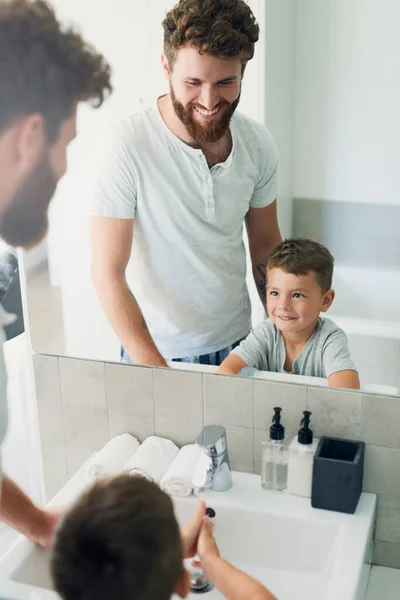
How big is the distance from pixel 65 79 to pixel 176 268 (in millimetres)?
440

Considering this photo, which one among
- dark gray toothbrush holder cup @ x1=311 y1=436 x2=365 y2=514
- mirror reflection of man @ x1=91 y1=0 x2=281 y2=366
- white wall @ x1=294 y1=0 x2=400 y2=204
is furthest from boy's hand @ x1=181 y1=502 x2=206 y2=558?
white wall @ x1=294 y1=0 x2=400 y2=204

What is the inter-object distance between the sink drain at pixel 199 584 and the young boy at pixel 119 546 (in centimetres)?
32

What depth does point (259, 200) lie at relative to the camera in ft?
4.78

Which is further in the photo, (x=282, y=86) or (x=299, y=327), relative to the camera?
(x=299, y=327)

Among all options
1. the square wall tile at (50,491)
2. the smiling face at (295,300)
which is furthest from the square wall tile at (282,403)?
the square wall tile at (50,491)

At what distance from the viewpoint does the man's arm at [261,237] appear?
1.45 m

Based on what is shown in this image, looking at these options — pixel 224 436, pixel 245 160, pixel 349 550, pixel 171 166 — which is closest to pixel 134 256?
pixel 171 166

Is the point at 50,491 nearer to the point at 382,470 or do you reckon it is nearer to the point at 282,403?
the point at 282,403

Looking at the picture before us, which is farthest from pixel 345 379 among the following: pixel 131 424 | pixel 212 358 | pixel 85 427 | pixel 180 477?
pixel 85 427

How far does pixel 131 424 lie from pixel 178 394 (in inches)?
5.8

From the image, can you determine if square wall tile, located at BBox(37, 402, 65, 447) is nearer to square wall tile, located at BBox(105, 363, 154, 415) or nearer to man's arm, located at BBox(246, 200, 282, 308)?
square wall tile, located at BBox(105, 363, 154, 415)

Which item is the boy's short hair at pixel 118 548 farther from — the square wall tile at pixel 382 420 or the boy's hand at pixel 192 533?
the square wall tile at pixel 382 420

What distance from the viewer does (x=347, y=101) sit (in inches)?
52.2

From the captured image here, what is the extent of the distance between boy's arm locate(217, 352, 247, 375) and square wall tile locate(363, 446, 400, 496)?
1.00 ft
